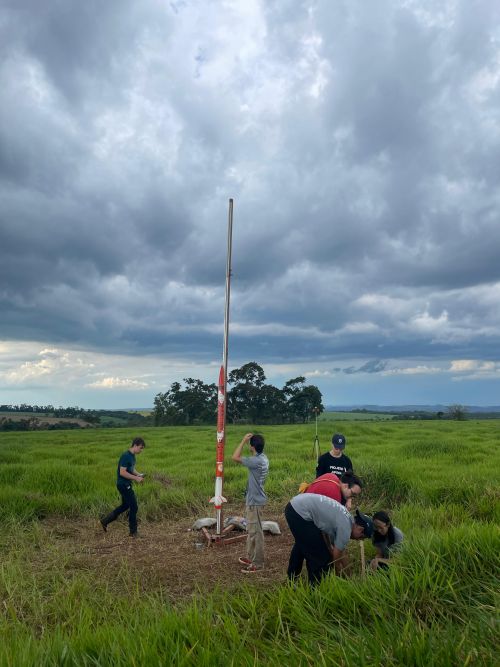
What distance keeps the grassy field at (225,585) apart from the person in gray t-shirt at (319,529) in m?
0.35

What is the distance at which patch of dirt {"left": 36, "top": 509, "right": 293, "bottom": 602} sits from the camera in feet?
21.9

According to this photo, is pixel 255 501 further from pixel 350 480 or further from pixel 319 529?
pixel 319 529

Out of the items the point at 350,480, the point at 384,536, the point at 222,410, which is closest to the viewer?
the point at 350,480

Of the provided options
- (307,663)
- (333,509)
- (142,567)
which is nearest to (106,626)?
(307,663)

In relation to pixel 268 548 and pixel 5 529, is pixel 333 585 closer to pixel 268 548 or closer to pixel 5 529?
pixel 268 548

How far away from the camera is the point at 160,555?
314 inches

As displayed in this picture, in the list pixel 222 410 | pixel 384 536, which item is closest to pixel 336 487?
pixel 384 536

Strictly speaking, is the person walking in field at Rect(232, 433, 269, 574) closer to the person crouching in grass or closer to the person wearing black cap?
the person wearing black cap

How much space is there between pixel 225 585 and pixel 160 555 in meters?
1.92

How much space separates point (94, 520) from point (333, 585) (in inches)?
273

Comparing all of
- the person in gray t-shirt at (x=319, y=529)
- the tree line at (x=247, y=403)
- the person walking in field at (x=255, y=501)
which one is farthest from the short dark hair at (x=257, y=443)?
the tree line at (x=247, y=403)

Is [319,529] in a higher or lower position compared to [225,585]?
higher

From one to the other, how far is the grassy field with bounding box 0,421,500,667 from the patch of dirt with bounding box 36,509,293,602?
4 centimetres

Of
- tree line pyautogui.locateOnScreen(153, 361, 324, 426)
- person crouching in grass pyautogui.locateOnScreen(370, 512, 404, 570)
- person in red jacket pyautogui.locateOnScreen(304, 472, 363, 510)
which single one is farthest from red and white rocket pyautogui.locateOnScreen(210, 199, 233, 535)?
tree line pyautogui.locateOnScreen(153, 361, 324, 426)
